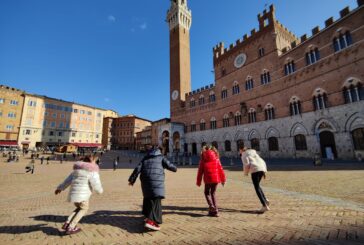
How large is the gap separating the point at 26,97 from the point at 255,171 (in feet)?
195

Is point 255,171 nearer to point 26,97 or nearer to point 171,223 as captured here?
point 171,223

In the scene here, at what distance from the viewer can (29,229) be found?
377 centimetres

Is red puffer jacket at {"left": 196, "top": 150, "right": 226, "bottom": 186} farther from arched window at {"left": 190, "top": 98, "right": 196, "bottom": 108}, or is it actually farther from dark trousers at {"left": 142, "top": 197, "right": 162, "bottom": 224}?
arched window at {"left": 190, "top": 98, "right": 196, "bottom": 108}

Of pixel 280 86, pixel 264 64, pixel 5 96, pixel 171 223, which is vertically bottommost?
pixel 171 223

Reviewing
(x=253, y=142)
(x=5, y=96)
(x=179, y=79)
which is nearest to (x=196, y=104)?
(x=179, y=79)

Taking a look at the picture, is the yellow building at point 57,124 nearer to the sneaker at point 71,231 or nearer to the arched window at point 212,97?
the arched window at point 212,97

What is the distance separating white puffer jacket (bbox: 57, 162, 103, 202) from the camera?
138 inches

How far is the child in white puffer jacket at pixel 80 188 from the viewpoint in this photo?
3486mm

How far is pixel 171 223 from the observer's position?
13.2 ft

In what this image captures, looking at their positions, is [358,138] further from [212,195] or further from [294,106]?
[212,195]

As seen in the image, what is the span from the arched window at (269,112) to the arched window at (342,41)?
8721 millimetres

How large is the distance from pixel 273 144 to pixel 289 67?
9946mm

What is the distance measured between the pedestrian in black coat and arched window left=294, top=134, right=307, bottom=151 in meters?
21.5

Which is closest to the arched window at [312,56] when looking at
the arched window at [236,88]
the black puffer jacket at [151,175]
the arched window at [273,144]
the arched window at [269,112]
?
the arched window at [269,112]
